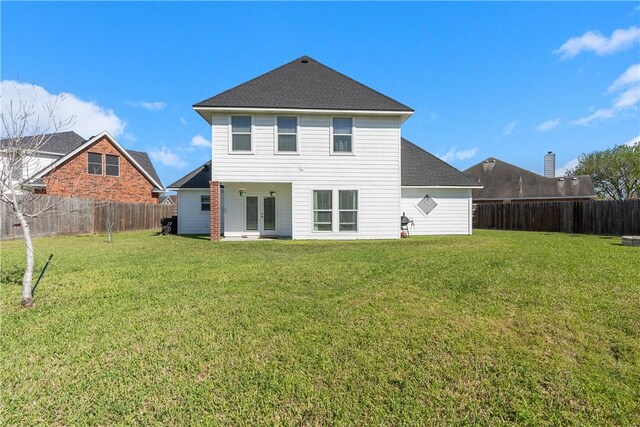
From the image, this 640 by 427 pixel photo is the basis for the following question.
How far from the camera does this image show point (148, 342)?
11.9ft

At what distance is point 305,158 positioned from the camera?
13.5 metres

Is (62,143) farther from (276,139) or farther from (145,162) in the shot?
(276,139)

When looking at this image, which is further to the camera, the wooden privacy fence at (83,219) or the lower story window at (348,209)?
the wooden privacy fence at (83,219)

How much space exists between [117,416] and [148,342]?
3.76 ft

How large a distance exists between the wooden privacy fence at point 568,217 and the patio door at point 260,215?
16.0 m

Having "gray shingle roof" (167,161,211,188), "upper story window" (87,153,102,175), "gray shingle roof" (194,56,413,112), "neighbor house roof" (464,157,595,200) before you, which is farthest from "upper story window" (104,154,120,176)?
"neighbor house roof" (464,157,595,200)

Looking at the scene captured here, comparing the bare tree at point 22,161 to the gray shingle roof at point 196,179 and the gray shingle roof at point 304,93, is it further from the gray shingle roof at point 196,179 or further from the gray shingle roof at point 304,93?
the gray shingle roof at point 196,179

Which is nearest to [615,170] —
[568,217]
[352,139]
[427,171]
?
[568,217]

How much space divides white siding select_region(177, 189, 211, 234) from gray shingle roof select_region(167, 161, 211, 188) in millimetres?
350

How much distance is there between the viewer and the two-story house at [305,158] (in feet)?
43.2

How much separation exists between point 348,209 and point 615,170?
4563cm

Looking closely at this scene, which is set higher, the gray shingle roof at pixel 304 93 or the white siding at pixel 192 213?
the gray shingle roof at pixel 304 93

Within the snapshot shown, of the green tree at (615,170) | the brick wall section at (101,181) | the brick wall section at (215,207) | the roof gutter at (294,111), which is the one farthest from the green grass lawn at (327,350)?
the green tree at (615,170)

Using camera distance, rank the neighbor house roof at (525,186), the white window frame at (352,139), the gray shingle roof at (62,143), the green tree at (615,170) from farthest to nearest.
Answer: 1. the green tree at (615,170)
2. the neighbor house roof at (525,186)
3. the gray shingle roof at (62,143)
4. the white window frame at (352,139)
